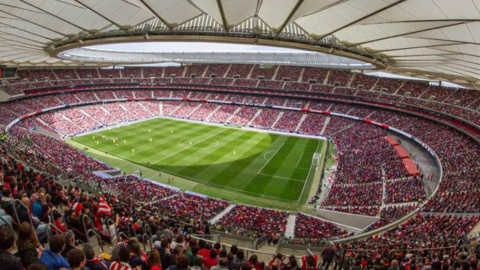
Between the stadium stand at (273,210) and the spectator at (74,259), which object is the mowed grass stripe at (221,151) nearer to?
the stadium stand at (273,210)

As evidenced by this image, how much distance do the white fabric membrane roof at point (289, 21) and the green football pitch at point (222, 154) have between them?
18.0m

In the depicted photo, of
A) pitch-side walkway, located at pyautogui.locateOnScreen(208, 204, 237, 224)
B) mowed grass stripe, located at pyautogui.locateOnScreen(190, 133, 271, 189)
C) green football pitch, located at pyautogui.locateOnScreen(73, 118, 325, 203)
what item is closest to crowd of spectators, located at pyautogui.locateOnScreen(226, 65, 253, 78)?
green football pitch, located at pyautogui.locateOnScreen(73, 118, 325, 203)

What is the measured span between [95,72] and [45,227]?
A: 74.3 m

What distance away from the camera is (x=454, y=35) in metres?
12.4

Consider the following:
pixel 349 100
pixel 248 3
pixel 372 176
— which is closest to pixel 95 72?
pixel 349 100

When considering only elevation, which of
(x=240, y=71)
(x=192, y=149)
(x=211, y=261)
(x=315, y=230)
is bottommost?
(x=315, y=230)

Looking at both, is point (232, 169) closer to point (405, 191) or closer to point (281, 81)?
point (405, 191)

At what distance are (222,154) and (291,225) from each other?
20135 mm

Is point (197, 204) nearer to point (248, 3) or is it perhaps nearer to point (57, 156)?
point (57, 156)

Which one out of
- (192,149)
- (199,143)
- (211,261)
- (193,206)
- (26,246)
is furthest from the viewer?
(199,143)

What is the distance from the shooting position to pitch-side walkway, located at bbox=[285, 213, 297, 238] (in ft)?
73.3

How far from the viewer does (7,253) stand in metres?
3.99

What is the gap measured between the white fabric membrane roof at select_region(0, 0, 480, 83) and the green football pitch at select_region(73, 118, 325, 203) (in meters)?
18.0

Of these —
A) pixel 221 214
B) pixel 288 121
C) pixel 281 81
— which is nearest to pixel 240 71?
pixel 281 81
